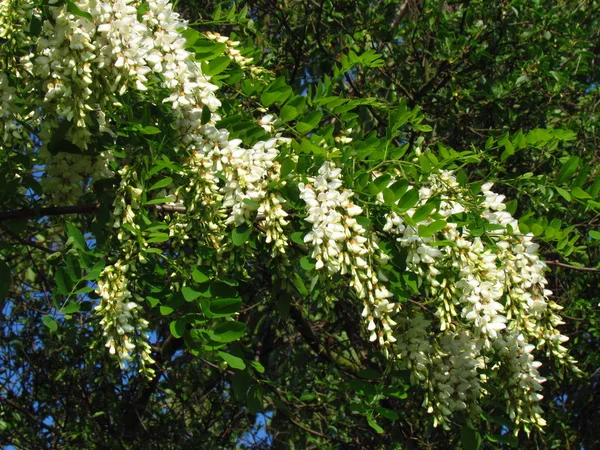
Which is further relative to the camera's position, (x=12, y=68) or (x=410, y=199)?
(x=12, y=68)

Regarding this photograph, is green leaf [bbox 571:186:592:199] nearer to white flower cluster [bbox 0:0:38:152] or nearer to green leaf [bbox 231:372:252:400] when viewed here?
green leaf [bbox 231:372:252:400]

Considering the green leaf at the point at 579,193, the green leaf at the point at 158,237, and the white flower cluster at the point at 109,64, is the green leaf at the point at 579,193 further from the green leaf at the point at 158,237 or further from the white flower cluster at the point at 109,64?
the green leaf at the point at 158,237

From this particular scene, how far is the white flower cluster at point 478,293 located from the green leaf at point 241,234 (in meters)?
0.36

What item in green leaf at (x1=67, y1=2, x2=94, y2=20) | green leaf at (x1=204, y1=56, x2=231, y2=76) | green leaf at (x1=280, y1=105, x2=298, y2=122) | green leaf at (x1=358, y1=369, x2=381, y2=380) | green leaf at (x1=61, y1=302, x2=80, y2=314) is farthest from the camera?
green leaf at (x1=358, y1=369, x2=381, y2=380)

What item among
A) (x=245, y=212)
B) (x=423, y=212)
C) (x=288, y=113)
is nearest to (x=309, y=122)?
(x=288, y=113)

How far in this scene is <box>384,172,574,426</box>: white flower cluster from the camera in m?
2.07

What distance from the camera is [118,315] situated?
1.97m

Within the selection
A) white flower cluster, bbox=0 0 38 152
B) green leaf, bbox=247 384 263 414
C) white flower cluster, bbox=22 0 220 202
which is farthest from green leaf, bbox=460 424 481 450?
white flower cluster, bbox=0 0 38 152

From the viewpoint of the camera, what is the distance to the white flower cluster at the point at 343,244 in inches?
77.4

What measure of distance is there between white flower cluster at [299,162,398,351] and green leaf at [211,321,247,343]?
265 millimetres

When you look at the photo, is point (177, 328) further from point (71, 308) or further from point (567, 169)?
point (567, 169)

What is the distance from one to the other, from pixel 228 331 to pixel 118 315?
0.28 m

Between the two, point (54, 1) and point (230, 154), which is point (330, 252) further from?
point (54, 1)

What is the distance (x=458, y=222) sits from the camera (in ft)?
7.02
